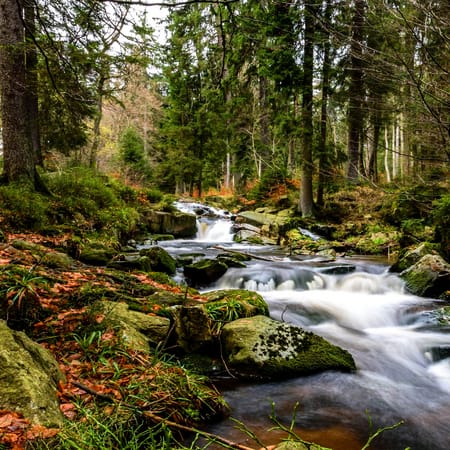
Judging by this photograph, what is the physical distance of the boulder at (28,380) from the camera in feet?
6.45

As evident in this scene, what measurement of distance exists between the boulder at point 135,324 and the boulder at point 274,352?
74cm

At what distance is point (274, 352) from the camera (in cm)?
392

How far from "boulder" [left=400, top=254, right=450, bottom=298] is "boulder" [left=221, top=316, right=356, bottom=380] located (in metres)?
3.56

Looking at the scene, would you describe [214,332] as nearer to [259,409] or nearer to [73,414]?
[259,409]

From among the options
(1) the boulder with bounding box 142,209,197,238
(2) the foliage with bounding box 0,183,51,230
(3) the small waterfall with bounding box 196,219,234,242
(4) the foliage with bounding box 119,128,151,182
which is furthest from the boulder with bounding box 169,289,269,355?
(4) the foliage with bounding box 119,128,151,182

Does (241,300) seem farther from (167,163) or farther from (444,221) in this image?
(167,163)

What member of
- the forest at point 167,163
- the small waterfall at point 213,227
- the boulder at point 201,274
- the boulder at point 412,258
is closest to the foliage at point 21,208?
the forest at point 167,163

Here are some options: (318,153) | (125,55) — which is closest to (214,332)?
(125,55)

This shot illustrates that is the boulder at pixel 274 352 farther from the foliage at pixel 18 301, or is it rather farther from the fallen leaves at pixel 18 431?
the fallen leaves at pixel 18 431

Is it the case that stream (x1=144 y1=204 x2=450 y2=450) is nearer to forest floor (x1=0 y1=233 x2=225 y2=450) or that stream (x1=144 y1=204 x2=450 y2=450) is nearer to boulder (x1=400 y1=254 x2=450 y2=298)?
boulder (x1=400 y1=254 x2=450 y2=298)

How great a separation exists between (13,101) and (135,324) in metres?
6.40

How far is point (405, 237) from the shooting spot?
418 inches

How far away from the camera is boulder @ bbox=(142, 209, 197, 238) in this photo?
13467 millimetres

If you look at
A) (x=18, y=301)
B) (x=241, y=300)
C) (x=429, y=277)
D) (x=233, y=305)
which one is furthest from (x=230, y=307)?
(x=429, y=277)
